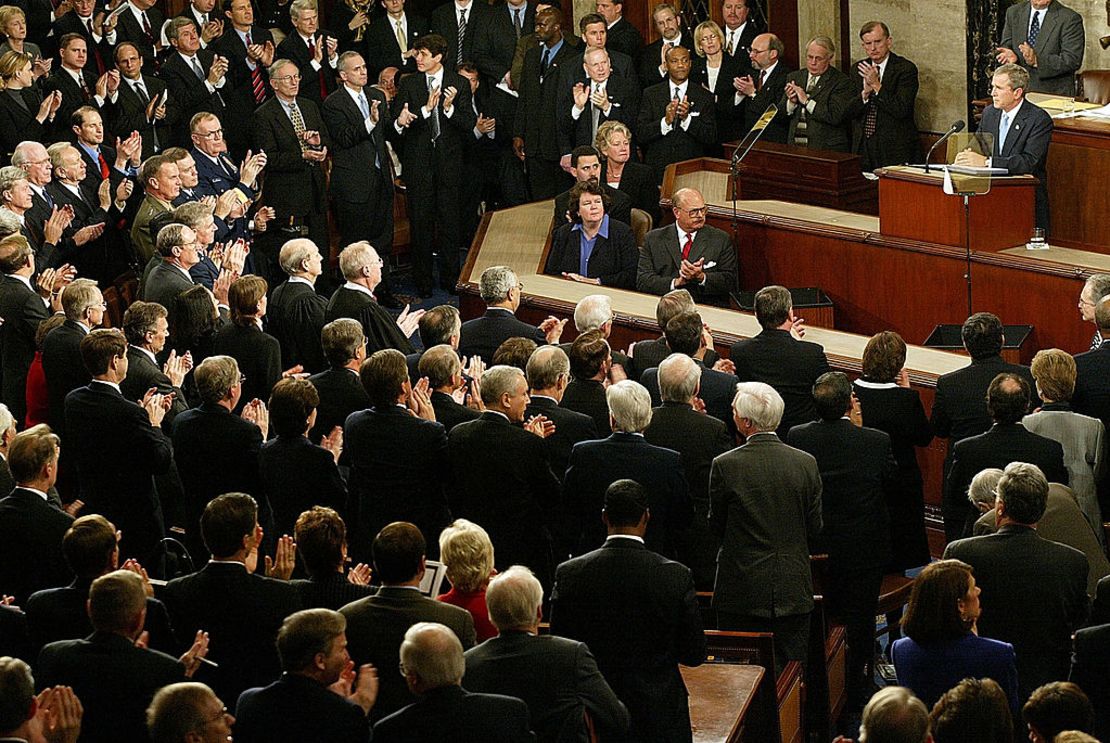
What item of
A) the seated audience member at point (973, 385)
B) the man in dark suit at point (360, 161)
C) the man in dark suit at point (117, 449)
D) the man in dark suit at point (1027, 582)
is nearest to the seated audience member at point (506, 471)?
the man in dark suit at point (117, 449)

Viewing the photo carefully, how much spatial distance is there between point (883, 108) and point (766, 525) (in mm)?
6237

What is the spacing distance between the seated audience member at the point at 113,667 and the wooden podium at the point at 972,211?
18.1ft

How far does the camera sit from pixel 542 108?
1138 centimetres

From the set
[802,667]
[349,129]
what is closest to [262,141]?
[349,129]

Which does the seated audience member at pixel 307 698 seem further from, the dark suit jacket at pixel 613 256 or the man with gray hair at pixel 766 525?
the dark suit jacket at pixel 613 256

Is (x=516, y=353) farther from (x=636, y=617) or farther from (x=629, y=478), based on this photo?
(x=636, y=617)

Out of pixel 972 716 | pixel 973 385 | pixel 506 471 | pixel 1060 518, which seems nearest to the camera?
pixel 972 716

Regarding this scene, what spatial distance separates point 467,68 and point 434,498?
20.1 feet

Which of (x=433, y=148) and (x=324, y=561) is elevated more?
(x=324, y=561)

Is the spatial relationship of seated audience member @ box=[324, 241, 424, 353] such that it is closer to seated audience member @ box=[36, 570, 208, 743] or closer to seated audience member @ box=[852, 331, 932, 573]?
seated audience member @ box=[852, 331, 932, 573]

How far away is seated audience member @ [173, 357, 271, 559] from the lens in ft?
19.5

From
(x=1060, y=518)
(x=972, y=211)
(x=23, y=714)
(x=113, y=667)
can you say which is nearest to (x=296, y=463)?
(x=113, y=667)

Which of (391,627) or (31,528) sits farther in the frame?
(31,528)

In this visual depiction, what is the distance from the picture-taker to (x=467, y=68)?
11445 mm
